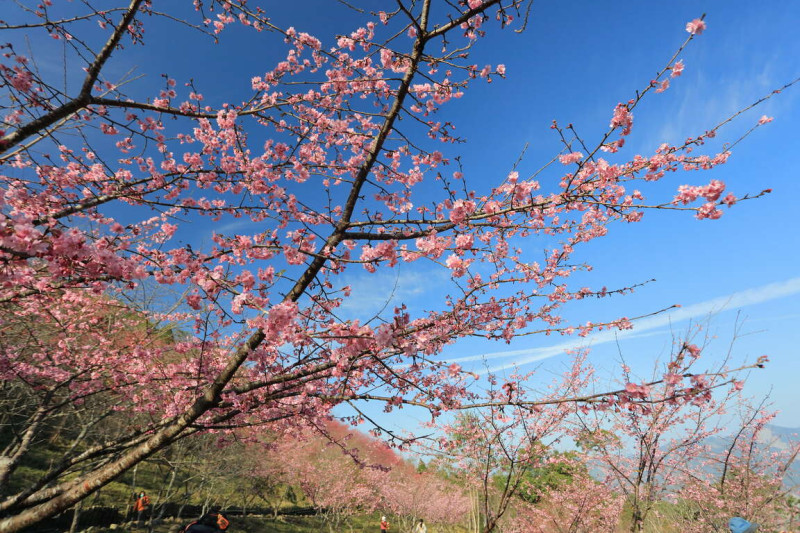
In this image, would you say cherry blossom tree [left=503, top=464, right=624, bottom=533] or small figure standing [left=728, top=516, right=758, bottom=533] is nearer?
small figure standing [left=728, top=516, right=758, bottom=533]

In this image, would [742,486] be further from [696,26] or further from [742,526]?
[696,26]

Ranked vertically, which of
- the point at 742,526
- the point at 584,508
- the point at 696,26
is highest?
the point at 696,26

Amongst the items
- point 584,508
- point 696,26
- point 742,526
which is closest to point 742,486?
point 742,526

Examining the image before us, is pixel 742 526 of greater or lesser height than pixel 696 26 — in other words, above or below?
below

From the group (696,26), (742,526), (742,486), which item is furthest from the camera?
(742,486)

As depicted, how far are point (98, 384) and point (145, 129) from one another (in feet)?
21.1

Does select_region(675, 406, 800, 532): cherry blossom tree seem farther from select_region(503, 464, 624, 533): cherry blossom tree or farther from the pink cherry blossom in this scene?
the pink cherry blossom

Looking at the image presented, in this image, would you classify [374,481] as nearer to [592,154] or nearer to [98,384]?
[98,384]

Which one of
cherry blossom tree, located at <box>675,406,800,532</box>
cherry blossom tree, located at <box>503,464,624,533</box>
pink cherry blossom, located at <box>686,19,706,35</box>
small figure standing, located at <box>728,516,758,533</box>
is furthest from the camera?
cherry blossom tree, located at <box>503,464,624,533</box>

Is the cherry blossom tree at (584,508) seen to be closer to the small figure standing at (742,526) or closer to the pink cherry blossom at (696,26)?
the small figure standing at (742,526)

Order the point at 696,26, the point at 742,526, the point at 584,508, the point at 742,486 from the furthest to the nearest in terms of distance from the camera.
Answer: the point at 584,508 < the point at 742,486 < the point at 742,526 < the point at 696,26

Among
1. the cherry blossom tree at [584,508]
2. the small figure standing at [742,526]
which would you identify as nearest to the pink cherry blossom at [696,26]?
the small figure standing at [742,526]

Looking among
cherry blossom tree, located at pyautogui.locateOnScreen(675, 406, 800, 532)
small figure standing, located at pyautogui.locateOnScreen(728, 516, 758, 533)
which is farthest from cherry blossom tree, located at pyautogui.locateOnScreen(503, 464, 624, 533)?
small figure standing, located at pyautogui.locateOnScreen(728, 516, 758, 533)

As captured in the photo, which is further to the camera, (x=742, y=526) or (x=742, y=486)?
(x=742, y=486)
